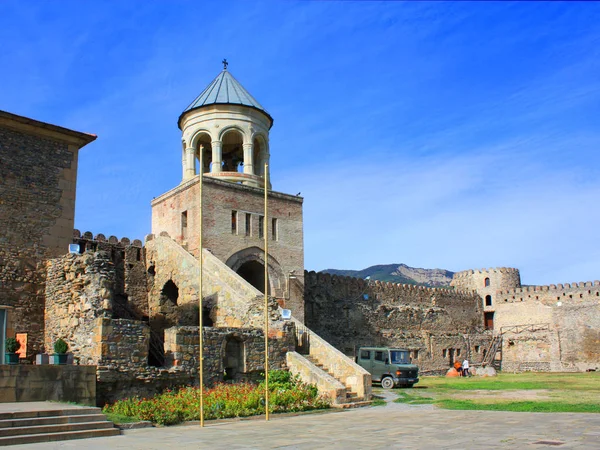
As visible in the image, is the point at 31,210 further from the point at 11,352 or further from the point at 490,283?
the point at 490,283

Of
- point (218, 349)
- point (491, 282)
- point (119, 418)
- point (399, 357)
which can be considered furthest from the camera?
point (491, 282)

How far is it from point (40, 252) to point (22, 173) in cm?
243

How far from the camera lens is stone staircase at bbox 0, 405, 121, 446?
38.0ft

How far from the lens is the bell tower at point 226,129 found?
28.8 m

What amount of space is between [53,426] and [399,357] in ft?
52.1

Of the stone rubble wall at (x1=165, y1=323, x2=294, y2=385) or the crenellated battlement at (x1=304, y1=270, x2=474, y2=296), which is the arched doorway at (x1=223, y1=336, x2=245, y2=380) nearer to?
the stone rubble wall at (x1=165, y1=323, x2=294, y2=385)

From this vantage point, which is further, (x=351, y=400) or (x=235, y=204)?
(x=235, y=204)

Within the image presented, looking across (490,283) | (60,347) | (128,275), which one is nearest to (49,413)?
(60,347)

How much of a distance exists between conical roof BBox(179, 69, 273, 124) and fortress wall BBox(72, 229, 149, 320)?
710 cm

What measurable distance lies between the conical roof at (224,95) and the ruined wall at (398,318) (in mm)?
9477

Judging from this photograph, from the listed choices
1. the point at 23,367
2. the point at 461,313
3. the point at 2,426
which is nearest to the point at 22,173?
the point at 23,367

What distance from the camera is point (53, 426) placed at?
12.1m

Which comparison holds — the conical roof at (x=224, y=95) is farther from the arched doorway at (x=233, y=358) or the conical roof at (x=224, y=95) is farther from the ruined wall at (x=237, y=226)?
the arched doorway at (x=233, y=358)

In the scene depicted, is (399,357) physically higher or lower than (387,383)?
higher
